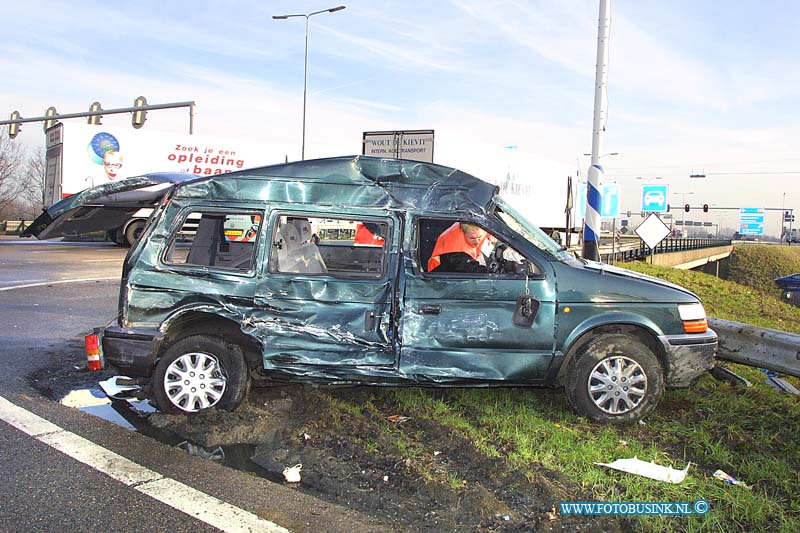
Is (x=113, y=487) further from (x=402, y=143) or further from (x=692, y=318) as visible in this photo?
(x=402, y=143)

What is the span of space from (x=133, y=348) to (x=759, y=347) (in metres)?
5.35

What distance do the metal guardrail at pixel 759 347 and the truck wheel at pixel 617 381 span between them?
4.87ft

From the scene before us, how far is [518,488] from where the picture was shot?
3.78 meters

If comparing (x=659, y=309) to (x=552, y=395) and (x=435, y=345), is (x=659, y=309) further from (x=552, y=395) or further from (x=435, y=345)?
(x=435, y=345)

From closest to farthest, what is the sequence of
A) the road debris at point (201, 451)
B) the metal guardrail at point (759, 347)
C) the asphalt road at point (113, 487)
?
1. the asphalt road at point (113, 487)
2. the road debris at point (201, 451)
3. the metal guardrail at point (759, 347)

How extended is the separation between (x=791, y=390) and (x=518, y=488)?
361cm

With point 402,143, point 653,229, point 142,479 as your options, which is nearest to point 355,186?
point 142,479

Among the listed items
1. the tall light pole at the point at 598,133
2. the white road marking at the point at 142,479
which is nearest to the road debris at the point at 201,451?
the white road marking at the point at 142,479

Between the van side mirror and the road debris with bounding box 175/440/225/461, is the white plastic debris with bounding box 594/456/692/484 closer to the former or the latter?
the van side mirror

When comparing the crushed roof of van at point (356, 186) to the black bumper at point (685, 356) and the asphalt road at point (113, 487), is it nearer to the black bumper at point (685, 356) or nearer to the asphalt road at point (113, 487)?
the black bumper at point (685, 356)

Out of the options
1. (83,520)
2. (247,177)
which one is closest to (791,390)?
(247,177)

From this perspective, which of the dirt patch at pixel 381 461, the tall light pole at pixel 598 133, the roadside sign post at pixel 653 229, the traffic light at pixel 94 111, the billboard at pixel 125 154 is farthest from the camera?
the traffic light at pixel 94 111

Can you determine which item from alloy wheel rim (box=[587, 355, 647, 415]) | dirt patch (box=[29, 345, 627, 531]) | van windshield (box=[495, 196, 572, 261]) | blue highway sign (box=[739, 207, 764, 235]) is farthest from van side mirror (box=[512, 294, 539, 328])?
blue highway sign (box=[739, 207, 764, 235])

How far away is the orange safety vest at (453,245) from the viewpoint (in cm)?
511
